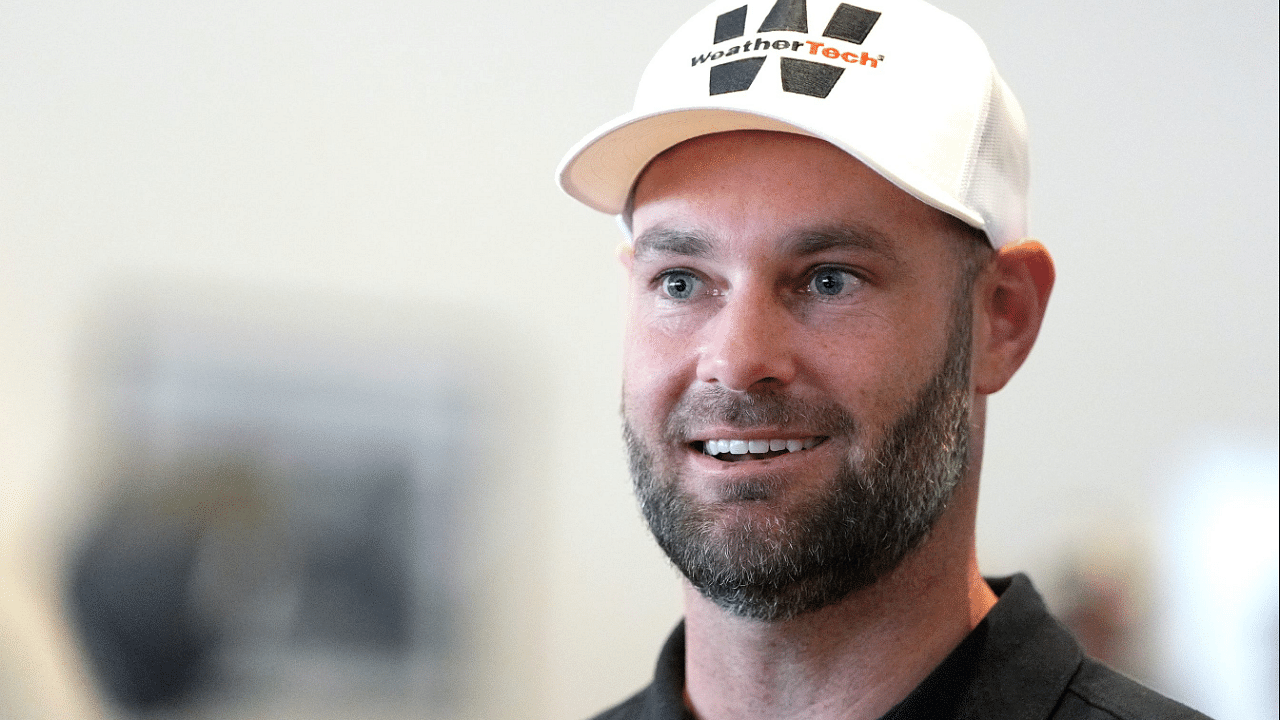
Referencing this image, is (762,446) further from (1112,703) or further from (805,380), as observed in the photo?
(1112,703)

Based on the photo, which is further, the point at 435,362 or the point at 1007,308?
the point at 435,362

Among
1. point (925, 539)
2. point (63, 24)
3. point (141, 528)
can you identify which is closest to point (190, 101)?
point (63, 24)

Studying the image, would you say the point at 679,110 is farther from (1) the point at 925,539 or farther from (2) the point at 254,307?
(2) the point at 254,307

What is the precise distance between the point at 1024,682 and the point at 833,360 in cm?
32

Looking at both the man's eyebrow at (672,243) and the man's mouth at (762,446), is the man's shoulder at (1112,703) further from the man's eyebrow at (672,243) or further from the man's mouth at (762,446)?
the man's eyebrow at (672,243)

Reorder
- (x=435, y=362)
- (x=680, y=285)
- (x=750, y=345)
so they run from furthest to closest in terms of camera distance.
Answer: (x=435, y=362) → (x=680, y=285) → (x=750, y=345)

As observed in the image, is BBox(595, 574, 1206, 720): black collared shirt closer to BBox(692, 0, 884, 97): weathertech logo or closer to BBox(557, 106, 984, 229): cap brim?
BBox(557, 106, 984, 229): cap brim

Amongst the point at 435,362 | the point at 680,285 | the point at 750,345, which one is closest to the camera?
the point at 750,345

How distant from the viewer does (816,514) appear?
972 mm

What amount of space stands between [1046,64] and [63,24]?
61.8 inches

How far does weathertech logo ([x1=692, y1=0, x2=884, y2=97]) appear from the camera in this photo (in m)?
0.99

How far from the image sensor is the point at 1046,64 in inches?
78.0

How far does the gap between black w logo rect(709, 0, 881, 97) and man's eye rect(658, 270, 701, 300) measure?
0.17 m

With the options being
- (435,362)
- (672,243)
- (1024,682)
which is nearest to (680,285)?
(672,243)
